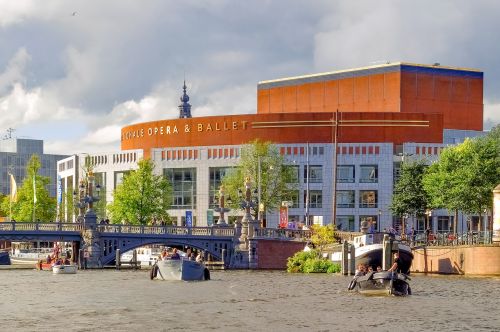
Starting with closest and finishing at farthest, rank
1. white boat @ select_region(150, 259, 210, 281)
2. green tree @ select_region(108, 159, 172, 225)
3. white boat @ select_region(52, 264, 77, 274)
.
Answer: white boat @ select_region(150, 259, 210, 281) < white boat @ select_region(52, 264, 77, 274) < green tree @ select_region(108, 159, 172, 225)

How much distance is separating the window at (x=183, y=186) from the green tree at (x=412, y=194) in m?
46.6

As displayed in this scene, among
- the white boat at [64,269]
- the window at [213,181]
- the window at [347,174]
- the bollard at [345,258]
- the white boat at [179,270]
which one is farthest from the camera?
the window at [213,181]

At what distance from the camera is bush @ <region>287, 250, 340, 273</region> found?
119688 mm

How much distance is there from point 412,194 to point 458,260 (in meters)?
52.2

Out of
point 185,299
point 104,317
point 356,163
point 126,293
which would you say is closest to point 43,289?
point 126,293

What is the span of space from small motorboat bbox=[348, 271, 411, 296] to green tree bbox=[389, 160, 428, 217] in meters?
73.8

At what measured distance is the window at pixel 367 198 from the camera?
605 feet

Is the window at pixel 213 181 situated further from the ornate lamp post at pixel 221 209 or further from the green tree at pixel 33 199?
the ornate lamp post at pixel 221 209

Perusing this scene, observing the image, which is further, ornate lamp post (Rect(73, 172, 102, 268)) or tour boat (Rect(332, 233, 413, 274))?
ornate lamp post (Rect(73, 172, 102, 268))

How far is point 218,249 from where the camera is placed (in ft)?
451

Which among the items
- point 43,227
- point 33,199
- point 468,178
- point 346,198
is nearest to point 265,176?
point 346,198

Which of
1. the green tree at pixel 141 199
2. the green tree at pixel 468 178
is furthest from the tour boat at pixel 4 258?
the green tree at pixel 468 178

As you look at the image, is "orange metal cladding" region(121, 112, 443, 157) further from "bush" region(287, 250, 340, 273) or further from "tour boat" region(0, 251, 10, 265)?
"bush" region(287, 250, 340, 273)

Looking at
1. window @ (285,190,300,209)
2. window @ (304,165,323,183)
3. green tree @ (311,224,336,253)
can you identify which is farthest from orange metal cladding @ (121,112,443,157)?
green tree @ (311,224,336,253)
